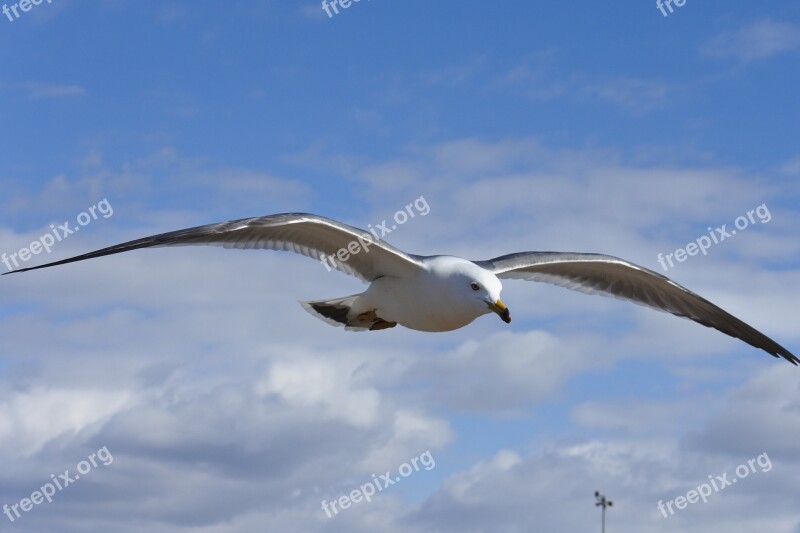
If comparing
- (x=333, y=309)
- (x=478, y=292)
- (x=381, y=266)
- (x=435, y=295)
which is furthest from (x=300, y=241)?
(x=333, y=309)

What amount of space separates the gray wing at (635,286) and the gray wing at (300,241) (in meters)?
2.30

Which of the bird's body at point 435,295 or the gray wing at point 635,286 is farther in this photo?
the gray wing at point 635,286

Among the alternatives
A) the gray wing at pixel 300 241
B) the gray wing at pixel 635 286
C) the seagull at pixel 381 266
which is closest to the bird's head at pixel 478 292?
the seagull at pixel 381 266

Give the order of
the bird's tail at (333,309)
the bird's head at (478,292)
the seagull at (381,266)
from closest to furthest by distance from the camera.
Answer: the seagull at (381,266)
the bird's head at (478,292)
the bird's tail at (333,309)

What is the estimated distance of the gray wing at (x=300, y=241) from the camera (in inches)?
470

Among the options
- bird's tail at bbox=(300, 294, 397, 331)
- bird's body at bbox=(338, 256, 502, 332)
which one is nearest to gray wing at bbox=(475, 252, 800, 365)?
bird's tail at bbox=(300, 294, 397, 331)

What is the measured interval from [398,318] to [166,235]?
8.68 ft

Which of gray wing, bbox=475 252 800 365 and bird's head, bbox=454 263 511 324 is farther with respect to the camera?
gray wing, bbox=475 252 800 365

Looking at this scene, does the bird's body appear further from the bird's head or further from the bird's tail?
the bird's tail

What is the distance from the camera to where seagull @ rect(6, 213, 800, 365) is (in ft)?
39.5

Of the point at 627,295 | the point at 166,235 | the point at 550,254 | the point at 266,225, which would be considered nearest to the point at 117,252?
the point at 166,235

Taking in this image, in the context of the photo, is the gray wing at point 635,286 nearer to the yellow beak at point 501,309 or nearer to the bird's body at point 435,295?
the bird's body at point 435,295

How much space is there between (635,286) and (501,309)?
162 inches

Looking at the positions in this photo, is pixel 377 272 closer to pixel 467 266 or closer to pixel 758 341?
pixel 467 266
